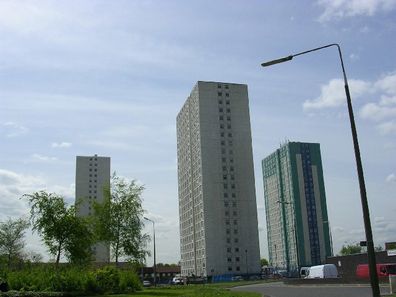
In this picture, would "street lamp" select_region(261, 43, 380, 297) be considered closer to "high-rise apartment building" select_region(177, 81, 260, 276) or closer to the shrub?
the shrub

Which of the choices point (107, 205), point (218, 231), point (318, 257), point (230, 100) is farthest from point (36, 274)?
point (318, 257)

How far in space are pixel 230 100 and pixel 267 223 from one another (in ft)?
168

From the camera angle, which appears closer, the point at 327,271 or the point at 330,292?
the point at 330,292

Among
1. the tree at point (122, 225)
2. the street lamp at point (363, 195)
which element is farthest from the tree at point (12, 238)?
the street lamp at point (363, 195)

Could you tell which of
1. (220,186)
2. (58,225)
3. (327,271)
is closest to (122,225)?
(58,225)

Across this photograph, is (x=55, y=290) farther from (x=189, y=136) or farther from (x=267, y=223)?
(x=267, y=223)

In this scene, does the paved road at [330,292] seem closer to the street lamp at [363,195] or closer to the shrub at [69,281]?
the shrub at [69,281]

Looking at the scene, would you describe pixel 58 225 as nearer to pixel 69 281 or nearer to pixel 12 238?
pixel 69 281

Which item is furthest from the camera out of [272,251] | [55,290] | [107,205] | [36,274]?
[272,251]

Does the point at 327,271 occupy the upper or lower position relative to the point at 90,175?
lower

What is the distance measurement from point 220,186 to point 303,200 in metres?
25.5

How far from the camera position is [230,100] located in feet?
442

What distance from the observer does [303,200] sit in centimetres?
13650

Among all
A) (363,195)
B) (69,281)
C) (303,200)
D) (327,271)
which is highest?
(303,200)
